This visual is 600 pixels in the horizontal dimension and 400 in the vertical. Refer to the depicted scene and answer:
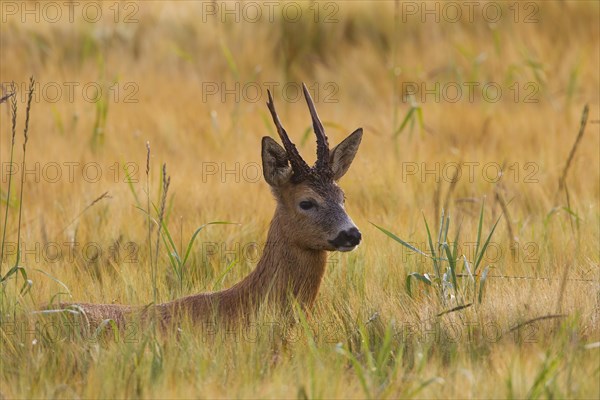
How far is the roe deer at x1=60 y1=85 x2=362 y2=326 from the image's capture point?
16.3 ft

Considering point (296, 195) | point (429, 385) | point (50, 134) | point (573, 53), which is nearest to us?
point (429, 385)

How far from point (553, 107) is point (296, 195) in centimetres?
466

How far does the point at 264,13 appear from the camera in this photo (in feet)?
36.3

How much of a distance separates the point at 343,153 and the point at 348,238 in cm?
60

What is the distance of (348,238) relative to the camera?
16.4 feet

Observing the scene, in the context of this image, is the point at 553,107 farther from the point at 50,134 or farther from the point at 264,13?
the point at 50,134

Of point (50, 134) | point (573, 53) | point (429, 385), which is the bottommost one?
point (429, 385)

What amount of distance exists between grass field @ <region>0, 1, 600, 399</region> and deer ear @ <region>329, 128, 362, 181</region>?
1.43 ft

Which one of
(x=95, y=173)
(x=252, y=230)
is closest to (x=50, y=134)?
(x=95, y=173)
